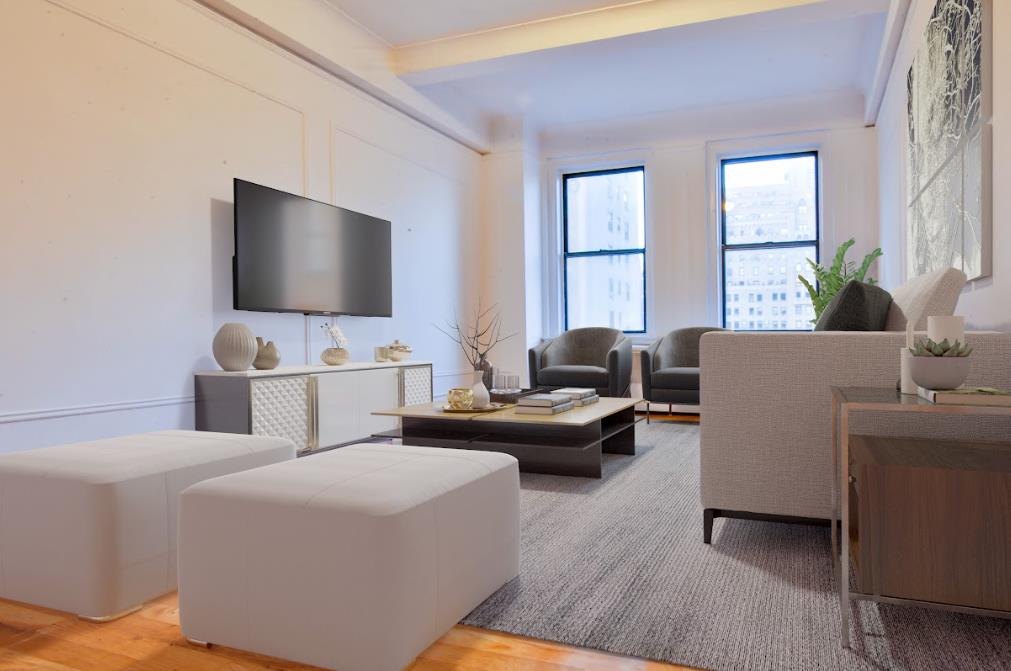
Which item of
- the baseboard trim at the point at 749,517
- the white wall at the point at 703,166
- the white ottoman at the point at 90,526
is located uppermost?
the white wall at the point at 703,166

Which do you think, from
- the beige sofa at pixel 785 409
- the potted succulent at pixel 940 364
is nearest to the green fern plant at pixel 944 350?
the potted succulent at pixel 940 364

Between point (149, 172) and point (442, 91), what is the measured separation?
127 inches

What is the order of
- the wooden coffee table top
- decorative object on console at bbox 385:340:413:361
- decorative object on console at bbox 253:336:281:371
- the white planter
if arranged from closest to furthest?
the white planter → the wooden coffee table top → decorative object on console at bbox 253:336:281:371 → decorative object on console at bbox 385:340:413:361

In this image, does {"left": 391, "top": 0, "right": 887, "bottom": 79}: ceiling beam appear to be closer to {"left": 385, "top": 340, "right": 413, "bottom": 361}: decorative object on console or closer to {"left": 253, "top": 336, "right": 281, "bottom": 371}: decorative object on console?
{"left": 385, "top": 340, "right": 413, "bottom": 361}: decorative object on console

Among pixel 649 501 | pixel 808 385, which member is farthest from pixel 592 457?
pixel 808 385

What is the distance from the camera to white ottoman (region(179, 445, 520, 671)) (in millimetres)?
1330

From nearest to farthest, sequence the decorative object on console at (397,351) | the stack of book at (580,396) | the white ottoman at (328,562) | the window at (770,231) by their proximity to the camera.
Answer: the white ottoman at (328,562) → the stack of book at (580,396) → the decorative object on console at (397,351) → the window at (770,231)

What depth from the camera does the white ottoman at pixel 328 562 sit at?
1330 millimetres

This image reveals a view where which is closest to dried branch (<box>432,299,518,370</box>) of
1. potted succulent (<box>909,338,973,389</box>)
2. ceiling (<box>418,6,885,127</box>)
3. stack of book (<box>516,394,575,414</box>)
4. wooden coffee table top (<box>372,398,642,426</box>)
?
ceiling (<box>418,6,885,127</box>)

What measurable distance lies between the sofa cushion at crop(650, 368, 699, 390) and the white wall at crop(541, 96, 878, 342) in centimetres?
169

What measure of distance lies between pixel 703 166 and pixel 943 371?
5481 mm

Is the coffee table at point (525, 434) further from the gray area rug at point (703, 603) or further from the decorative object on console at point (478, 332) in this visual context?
the decorative object on console at point (478, 332)

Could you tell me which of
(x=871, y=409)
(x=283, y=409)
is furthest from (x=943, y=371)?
(x=283, y=409)

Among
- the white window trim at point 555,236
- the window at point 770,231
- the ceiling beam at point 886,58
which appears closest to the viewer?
the ceiling beam at point 886,58
